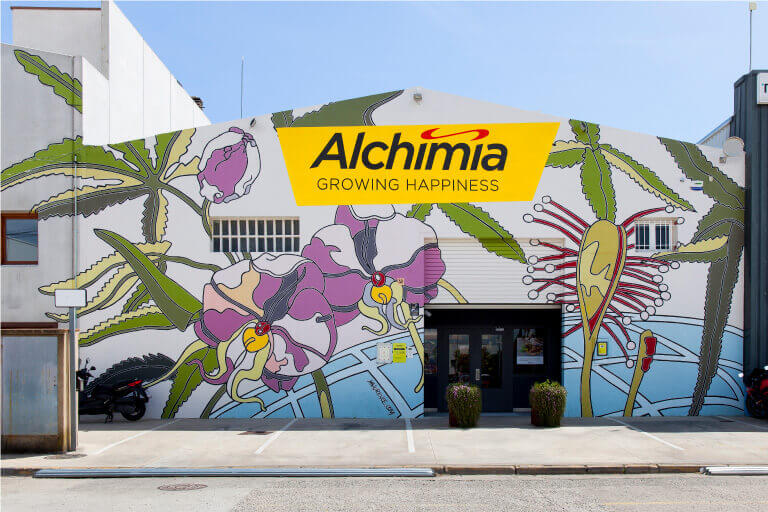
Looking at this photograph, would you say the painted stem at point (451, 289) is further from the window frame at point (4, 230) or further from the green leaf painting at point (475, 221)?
the window frame at point (4, 230)

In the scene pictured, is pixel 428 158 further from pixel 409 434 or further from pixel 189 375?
pixel 189 375

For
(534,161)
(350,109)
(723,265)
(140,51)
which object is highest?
(140,51)

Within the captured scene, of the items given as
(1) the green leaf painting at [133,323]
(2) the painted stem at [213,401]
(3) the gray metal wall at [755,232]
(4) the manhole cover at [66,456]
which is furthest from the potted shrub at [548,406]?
(4) the manhole cover at [66,456]

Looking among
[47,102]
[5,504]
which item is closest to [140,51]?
[47,102]

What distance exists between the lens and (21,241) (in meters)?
15.8

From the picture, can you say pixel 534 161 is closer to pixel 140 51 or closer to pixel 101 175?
pixel 101 175

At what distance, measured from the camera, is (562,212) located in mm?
15914

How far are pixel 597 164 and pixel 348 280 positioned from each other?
678cm

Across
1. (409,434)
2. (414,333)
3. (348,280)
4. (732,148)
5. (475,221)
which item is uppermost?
(732,148)

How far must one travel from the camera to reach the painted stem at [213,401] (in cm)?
1570

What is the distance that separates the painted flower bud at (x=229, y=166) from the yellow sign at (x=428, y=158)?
0.84 m

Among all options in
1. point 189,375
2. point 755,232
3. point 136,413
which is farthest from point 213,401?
point 755,232

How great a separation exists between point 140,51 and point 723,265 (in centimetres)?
1801

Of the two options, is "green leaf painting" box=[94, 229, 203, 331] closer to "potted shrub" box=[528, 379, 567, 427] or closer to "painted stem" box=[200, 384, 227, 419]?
"painted stem" box=[200, 384, 227, 419]
